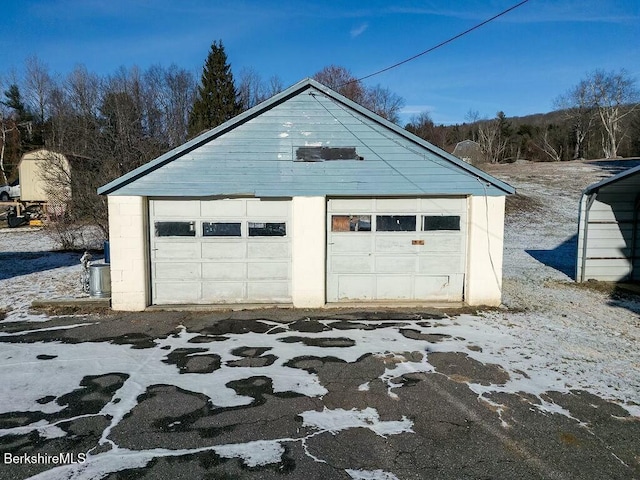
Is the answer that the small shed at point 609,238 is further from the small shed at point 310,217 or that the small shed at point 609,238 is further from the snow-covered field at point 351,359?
the small shed at point 310,217

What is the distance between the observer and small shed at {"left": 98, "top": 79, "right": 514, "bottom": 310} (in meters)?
8.92

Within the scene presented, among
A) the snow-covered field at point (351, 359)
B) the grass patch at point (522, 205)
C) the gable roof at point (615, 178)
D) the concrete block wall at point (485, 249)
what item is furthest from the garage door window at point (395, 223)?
the grass patch at point (522, 205)

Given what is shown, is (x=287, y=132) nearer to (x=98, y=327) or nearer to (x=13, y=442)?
(x=98, y=327)

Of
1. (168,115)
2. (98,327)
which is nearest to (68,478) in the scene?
(98,327)

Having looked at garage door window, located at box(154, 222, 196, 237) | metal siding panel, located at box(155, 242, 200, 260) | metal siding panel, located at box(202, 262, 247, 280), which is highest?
garage door window, located at box(154, 222, 196, 237)

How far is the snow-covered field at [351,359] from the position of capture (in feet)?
14.8

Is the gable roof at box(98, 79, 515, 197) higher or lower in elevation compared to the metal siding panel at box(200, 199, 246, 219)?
higher

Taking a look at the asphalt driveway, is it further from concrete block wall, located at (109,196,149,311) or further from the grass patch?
the grass patch

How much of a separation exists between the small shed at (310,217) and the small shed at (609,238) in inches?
169

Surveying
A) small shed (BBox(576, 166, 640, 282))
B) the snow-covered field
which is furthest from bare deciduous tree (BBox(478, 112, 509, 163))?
the snow-covered field

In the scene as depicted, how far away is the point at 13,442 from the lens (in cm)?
420

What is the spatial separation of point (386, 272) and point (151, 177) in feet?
17.1

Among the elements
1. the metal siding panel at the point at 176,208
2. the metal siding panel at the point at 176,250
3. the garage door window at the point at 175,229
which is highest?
the metal siding panel at the point at 176,208

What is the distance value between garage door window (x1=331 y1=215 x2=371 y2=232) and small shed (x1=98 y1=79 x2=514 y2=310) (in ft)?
0.07
